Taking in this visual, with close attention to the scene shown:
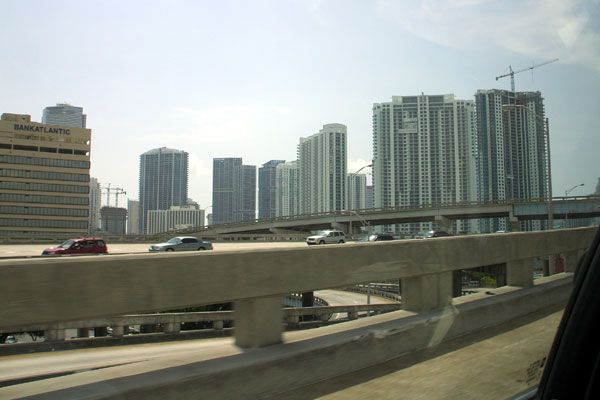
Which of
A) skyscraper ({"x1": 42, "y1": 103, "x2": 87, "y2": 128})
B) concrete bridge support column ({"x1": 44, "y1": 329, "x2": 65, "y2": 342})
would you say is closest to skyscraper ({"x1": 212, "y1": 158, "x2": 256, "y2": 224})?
skyscraper ({"x1": 42, "y1": 103, "x2": 87, "y2": 128})

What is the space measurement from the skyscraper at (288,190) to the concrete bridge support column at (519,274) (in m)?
92.5

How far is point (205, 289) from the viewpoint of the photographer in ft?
15.0

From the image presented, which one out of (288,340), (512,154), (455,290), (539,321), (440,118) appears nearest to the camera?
(288,340)

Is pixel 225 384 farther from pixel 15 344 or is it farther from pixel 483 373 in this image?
pixel 15 344

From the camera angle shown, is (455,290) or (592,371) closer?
(592,371)

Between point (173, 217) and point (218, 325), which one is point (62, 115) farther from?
point (218, 325)

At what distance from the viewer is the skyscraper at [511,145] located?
5066 millimetres

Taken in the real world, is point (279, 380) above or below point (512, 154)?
below

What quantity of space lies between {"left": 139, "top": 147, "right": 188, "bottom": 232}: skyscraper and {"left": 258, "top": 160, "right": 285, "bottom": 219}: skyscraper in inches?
1581

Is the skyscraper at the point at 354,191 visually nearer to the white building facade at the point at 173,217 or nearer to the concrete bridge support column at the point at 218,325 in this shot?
the concrete bridge support column at the point at 218,325

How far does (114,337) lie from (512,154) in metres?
22.1

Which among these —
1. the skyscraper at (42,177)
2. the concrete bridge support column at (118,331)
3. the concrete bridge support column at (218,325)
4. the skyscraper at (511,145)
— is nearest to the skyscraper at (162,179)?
the skyscraper at (42,177)

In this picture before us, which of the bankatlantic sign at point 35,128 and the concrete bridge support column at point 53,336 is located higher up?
the bankatlantic sign at point 35,128

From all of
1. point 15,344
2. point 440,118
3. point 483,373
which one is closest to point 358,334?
point 483,373
